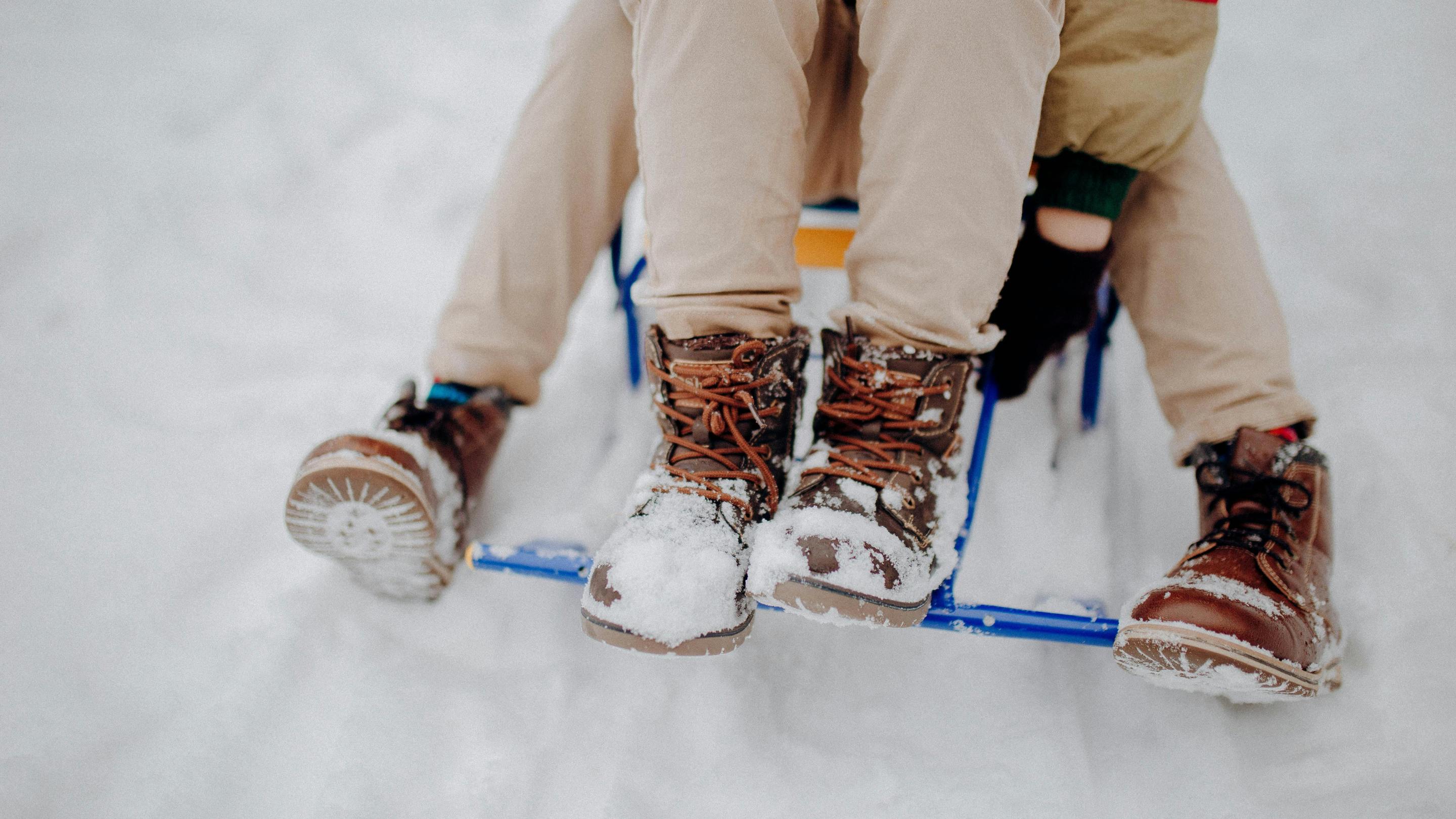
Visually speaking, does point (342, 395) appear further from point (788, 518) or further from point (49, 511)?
point (788, 518)

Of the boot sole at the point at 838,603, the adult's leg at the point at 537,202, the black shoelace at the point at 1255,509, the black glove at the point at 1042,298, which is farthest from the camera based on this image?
the adult's leg at the point at 537,202

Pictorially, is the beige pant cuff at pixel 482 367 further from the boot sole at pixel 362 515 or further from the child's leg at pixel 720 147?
the child's leg at pixel 720 147

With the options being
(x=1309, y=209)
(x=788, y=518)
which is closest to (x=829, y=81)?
(x=788, y=518)

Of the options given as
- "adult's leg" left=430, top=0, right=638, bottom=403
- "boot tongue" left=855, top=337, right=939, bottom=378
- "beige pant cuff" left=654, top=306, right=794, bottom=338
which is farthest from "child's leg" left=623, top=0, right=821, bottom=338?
"adult's leg" left=430, top=0, right=638, bottom=403

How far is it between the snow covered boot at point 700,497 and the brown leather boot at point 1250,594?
1.10 feet

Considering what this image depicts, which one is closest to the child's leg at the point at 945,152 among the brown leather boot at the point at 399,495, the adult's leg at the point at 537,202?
the adult's leg at the point at 537,202

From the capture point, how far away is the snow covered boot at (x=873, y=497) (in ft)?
2.00

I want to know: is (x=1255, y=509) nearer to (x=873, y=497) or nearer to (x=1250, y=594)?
(x=1250, y=594)

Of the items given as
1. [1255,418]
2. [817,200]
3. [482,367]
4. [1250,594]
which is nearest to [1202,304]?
[1255,418]

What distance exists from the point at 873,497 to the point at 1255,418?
1.46 feet

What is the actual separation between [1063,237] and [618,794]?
0.71 m

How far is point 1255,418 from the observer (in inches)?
31.4

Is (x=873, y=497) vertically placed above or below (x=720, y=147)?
below

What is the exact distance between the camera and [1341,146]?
1.35 m
